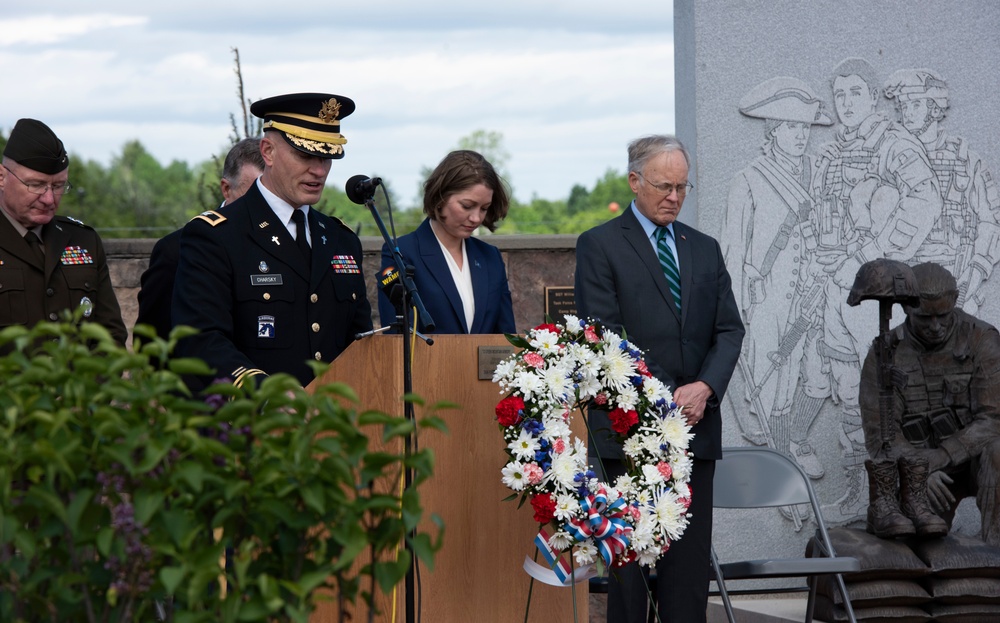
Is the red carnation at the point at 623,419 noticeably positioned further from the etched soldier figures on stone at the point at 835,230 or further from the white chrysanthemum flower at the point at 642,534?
the etched soldier figures on stone at the point at 835,230

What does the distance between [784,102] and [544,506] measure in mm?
4079

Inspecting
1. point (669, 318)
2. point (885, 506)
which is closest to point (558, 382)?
point (669, 318)

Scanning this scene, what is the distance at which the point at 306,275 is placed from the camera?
3.72 m

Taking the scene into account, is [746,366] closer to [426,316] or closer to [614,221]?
[614,221]

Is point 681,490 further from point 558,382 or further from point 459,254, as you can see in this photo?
point 459,254

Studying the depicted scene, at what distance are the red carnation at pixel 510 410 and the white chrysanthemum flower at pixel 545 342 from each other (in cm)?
17

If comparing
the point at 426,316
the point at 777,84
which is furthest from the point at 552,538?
the point at 777,84

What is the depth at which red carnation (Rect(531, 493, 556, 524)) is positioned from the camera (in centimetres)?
334

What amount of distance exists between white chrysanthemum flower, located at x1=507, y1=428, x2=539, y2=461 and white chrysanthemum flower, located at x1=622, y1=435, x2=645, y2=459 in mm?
387

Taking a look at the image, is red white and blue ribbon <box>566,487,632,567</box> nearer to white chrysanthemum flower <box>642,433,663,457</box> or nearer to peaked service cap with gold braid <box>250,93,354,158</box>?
white chrysanthemum flower <box>642,433,663,457</box>

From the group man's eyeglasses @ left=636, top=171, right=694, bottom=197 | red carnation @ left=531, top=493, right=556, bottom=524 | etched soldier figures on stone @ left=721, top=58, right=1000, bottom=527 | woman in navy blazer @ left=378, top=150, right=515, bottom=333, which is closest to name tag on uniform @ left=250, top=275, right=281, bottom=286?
woman in navy blazer @ left=378, top=150, right=515, bottom=333

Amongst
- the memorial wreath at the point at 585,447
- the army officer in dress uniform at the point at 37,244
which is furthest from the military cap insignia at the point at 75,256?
the memorial wreath at the point at 585,447

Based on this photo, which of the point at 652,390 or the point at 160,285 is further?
the point at 160,285

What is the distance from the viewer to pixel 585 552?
133 inches
